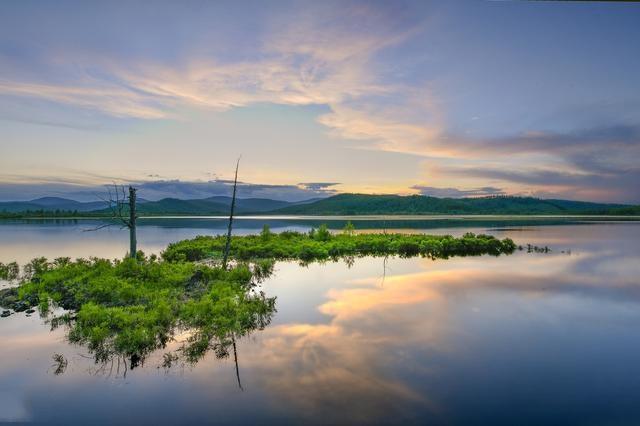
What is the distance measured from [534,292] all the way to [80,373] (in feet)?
72.0

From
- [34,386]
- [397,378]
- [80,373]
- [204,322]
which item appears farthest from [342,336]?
[34,386]

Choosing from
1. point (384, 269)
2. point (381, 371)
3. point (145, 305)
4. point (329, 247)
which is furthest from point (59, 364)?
point (329, 247)

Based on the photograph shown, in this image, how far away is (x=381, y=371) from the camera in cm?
1097

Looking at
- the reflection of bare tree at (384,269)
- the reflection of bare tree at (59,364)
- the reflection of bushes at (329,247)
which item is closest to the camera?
the reflection of bare tree at (59,364)

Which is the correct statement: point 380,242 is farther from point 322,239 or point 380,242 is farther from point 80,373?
point 80,373

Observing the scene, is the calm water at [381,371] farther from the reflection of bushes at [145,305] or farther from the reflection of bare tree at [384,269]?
the reflection of bare tree at [384,269]

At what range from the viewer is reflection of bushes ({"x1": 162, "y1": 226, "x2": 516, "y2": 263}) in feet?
119

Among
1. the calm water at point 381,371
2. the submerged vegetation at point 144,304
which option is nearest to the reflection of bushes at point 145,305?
the submerged vegetation at point 144,304

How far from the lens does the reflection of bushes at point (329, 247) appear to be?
36375 millimetres

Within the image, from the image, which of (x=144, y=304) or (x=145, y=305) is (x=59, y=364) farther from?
(x=144, y=304)

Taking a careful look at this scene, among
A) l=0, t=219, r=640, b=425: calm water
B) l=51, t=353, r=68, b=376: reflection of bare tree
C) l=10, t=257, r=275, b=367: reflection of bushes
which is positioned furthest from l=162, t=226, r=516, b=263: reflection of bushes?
l=51, t=353, r=68, b=376: reflection of bare tree

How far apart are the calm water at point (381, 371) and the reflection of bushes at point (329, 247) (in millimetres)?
16407

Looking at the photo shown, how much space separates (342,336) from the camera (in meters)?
14.1

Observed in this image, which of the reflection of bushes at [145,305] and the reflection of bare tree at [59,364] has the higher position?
the reflection of bushes at [145,305]
